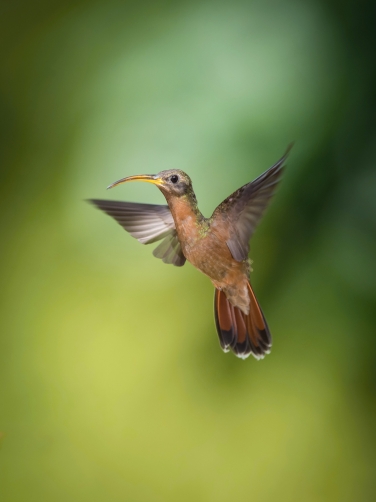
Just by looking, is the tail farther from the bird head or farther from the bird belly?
the bird head

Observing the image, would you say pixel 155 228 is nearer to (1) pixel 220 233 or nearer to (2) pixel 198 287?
(1) pixel 220 233

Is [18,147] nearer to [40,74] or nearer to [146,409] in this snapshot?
[40,74]

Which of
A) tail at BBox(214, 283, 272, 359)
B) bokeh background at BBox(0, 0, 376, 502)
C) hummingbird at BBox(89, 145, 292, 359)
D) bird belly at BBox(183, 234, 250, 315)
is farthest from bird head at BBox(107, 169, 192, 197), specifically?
bokeh background at BBox(0, 0, 376, 502)

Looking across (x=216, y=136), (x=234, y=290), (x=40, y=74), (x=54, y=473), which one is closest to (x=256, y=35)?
(x=216, y=136)

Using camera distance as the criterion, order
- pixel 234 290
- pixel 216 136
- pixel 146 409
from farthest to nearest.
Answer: pixel 146 409 < pixel 216 136 < pixel 234 290

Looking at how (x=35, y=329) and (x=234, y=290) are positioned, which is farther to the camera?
(x=35, y=329)

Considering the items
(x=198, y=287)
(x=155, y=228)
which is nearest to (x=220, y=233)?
(x=155, y=228)
